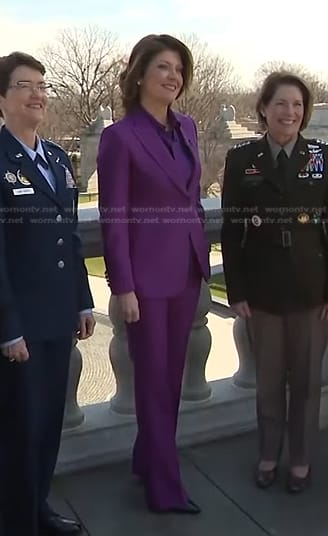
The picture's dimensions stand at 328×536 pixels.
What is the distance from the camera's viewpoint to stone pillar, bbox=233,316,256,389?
3770mm

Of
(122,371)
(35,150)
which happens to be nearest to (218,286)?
(122,371)

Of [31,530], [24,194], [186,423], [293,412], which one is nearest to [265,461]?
[293,412]

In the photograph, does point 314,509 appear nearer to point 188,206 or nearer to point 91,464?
point 91,464

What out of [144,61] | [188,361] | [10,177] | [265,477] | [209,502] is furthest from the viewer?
[188,361]

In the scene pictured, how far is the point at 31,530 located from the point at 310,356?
4.48 feet

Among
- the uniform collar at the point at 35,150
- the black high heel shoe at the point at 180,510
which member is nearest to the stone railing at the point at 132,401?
the black high heel shoe at the point at 180,510

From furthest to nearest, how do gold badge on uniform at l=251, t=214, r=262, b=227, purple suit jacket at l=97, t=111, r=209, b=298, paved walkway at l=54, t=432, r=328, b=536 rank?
gold badge on uniform at l=251, t=214, r=262, b=227
paved walkway at l=54, t=432, r=328, b=536
purple suit jacket at l=97, t=111, r=209, b=298

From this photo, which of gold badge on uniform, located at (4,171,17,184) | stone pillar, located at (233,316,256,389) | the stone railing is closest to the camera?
gold badge on uniform, located at (4,171,17,184)

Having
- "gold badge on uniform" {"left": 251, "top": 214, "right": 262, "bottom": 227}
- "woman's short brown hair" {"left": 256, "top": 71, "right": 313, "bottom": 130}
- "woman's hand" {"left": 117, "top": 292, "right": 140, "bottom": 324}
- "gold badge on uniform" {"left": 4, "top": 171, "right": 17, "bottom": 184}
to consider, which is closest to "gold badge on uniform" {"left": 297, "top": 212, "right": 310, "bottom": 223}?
"gold badge on uniform" {"left": 251, "top": 214, "right": 262, "bottom": 227}

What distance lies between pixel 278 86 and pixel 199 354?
134cm

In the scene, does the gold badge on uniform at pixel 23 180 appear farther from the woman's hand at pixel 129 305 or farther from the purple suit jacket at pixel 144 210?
the woman's hand at pixel 129 305

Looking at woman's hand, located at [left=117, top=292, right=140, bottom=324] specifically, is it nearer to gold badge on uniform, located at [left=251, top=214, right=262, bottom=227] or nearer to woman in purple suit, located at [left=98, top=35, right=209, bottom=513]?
woman in purple suit, located at [left=98, top=35, right=209, bottom=513]

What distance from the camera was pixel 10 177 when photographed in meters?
2.42

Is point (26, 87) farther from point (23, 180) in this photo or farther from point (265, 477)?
point (265, 477)
